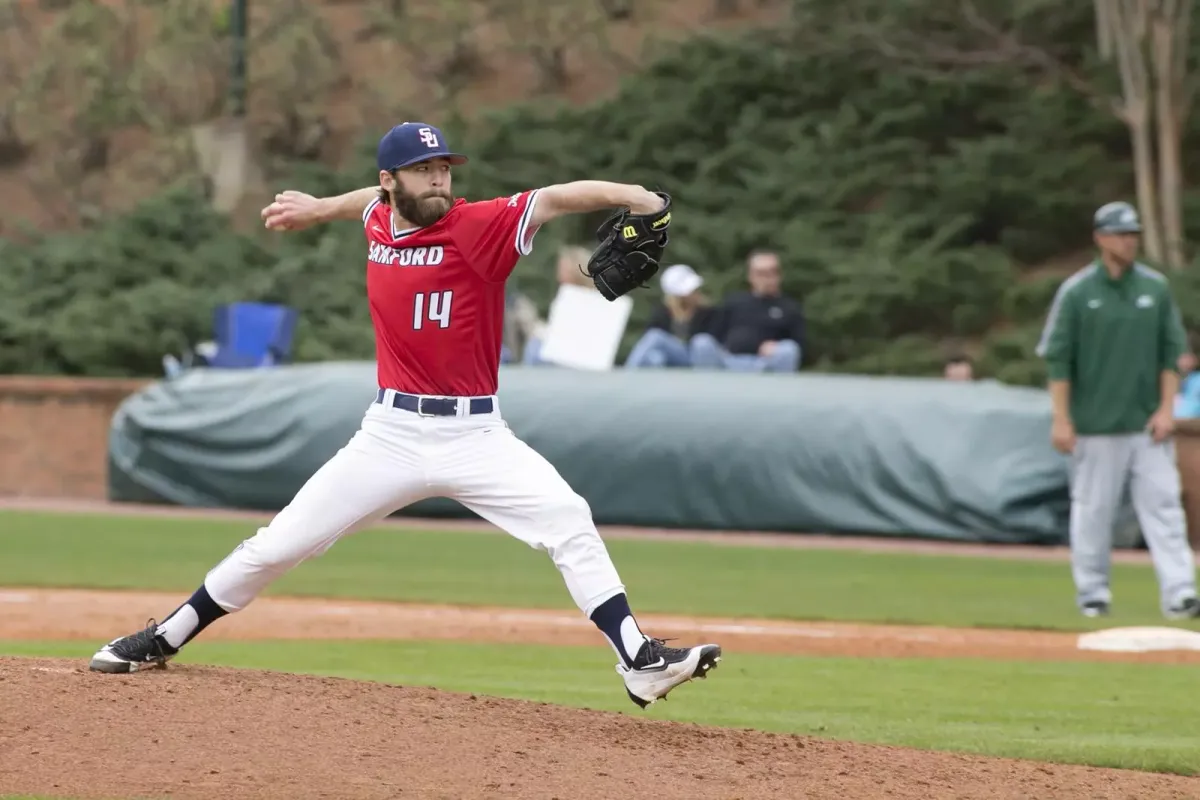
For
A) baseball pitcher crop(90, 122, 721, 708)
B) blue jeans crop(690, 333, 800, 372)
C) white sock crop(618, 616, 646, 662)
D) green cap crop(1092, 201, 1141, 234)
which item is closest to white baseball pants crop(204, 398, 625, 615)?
baseball pitcher crop(90, 122, 721, 708)

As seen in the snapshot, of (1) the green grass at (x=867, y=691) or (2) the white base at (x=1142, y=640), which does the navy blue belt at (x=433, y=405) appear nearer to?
(1) the green grass at (x=867, y=691)

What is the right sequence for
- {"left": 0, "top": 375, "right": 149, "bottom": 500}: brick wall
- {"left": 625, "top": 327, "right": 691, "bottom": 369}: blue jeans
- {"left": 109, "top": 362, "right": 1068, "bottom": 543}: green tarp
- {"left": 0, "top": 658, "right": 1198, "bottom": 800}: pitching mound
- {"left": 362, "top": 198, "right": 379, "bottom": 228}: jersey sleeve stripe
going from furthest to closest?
{"left": 0, "top": 375, "right": 149, "bottom": 500}: brick wall
{"left": 625, "top": 327, "right": 691, "bottom": 369}: blue jeans
{"left": 109, "top": 362, "right": 1068, "bottom": 543}: green tarp
{"left": 362, "top": 198, "right": 379, "bottom": 228}: jersey sleeve stripe
{"left": 0, "top": 658, "right": 1198, "bottom": 800}: pitching mound

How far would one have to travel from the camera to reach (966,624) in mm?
10844

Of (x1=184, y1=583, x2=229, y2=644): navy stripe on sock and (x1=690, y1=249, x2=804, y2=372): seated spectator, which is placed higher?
(x1=184, y1=583, x2=229, y2=644): navy stripe on sock

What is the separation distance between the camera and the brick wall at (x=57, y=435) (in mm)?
18656

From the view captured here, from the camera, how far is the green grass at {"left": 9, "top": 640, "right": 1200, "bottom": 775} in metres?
6.82

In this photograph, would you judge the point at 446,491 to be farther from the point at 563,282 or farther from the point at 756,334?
the point at 756,334

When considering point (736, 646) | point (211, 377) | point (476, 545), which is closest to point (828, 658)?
point (736, 646)

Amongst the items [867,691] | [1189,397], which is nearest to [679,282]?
[1189,397]

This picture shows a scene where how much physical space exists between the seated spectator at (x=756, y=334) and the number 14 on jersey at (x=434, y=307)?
10.3 m

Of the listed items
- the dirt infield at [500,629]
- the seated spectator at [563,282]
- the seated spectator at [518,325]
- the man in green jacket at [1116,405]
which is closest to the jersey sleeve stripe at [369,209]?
the dirt infield at [500,629]

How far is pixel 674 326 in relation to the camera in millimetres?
17156

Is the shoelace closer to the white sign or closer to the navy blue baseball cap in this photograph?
the navy blue baseball cap

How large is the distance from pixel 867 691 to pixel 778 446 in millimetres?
7798
